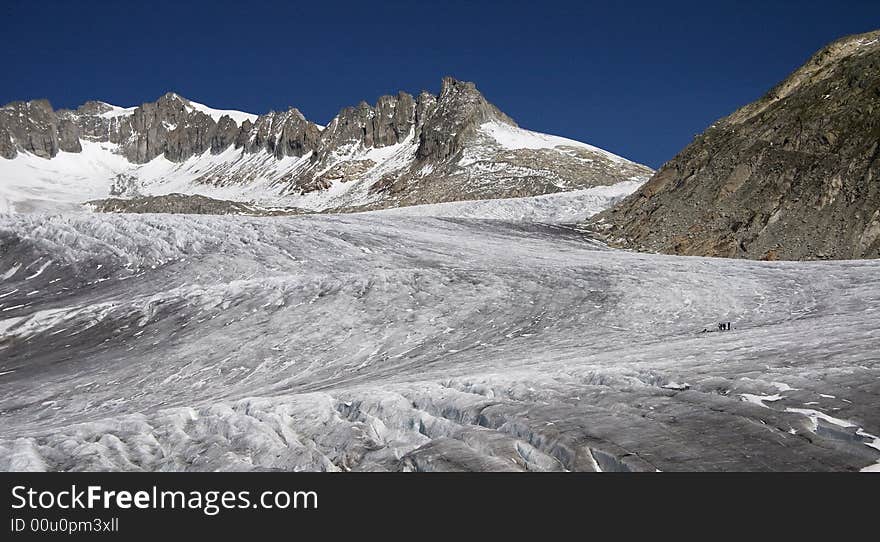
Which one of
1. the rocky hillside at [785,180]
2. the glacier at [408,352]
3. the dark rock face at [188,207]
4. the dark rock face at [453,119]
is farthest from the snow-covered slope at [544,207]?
the dark rock face at [453,119]

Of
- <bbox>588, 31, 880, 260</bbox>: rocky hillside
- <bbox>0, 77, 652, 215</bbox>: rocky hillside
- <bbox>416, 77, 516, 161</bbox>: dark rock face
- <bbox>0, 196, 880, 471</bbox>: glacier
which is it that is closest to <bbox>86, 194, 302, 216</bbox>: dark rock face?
<bbox>0, 77, 652, 215</bbox>: rocky hillside

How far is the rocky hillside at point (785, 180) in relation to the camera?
107 ft

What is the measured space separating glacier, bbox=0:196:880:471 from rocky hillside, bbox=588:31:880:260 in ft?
20.9

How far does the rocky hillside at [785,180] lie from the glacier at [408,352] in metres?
6.38

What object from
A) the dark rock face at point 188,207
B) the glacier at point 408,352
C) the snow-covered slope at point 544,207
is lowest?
the glacier at point 408,352

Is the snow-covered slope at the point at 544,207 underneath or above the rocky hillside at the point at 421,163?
underneath

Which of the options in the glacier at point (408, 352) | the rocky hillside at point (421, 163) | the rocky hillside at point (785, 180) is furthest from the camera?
the rocky hillside at point (421, 163)

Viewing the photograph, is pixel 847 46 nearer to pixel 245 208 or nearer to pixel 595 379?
pixel 595 379

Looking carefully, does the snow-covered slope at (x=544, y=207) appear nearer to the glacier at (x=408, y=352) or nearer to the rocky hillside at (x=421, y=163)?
the glacier at (x=408, y=352)

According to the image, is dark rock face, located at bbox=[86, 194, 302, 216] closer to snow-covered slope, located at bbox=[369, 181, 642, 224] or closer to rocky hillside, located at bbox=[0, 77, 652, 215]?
rocky hillside, located at bbox=[0, 77, 652, 215]

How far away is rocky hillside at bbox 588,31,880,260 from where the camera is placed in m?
32.7

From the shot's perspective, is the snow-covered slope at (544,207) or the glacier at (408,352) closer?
the glacier at (408,352)
